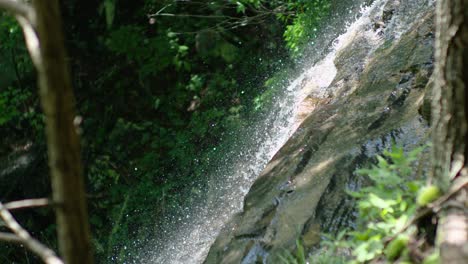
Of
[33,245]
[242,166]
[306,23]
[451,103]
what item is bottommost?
[242,166]

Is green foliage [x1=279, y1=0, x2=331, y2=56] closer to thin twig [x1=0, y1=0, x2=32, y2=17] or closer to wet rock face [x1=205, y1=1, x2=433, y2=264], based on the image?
wet rock face [x1=205, y1=1, x2=433, y2=264]

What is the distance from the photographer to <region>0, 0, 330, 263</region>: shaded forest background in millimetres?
8008

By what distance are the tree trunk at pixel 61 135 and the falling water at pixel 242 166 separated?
4.40m

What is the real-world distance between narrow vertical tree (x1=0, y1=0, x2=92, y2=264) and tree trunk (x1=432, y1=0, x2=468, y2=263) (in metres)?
1.29

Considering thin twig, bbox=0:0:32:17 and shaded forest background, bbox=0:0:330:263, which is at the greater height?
thin twig, bbox=0:0:32:17

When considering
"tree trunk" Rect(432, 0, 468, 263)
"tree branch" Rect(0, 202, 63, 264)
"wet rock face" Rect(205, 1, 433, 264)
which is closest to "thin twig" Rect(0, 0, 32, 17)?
"tree branch" Rect(0, 202, 63, 264)

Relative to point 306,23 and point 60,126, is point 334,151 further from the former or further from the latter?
point 306,23

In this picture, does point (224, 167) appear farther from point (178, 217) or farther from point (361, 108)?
point (361, 108)

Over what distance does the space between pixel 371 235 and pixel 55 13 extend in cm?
171

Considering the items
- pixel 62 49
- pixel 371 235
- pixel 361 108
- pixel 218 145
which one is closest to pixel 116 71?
pixel 218 145

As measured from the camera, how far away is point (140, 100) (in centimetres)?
854

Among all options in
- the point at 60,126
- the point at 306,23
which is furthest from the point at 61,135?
the point at 306,23

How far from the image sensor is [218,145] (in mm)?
8109

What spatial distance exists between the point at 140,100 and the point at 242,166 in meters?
2.44
